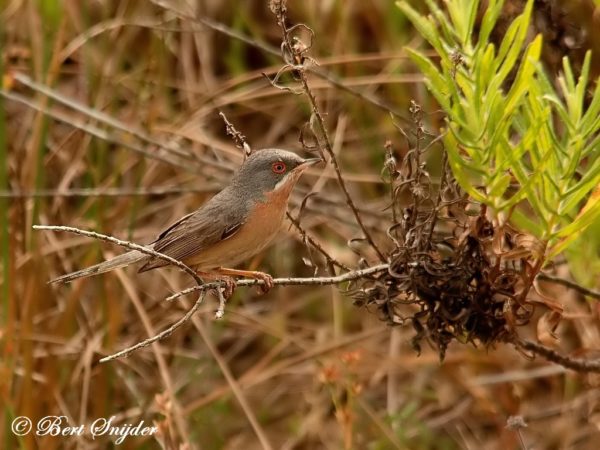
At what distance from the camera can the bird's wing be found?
4.02m

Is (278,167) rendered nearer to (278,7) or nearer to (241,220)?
(241,220)

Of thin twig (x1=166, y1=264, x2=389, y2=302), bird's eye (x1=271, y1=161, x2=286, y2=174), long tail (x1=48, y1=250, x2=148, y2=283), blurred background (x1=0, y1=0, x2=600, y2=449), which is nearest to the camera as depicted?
thin twig (x1=166, y1=264, x2=389, y2=302)

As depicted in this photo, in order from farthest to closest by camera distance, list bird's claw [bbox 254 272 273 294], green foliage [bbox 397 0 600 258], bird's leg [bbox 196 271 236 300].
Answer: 1. bird's leg [bbox 196 271 236 300]
2. bird's claw [bbox 254 272 273 294]
3. green foliage [bbox 397 0 600 258]

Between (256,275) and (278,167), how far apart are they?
522mm

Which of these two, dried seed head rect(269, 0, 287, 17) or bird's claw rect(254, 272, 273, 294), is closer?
dried seed head rect(269, 0, 287, 17)

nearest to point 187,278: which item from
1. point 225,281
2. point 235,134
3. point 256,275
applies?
point 256,275

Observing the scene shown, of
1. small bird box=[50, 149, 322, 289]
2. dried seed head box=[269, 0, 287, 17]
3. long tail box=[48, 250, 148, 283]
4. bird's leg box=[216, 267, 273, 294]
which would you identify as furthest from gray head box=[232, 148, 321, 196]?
dried seed head box=[269, 0, 287, 17]

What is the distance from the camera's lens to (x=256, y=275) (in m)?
3.80

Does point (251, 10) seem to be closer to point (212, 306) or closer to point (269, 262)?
point (269, 262)

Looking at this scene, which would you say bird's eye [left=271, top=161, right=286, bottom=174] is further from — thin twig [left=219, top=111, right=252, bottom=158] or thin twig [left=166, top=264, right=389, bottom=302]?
thin twig [left=166, top=264, right=389, bottom=302]

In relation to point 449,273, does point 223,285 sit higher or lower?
lower

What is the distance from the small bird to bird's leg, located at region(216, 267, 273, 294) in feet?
0.06

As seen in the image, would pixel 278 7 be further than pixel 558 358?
No

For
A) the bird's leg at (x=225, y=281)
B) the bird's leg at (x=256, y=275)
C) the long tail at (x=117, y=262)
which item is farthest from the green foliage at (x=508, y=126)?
the long tail at (x=117, y=262)
